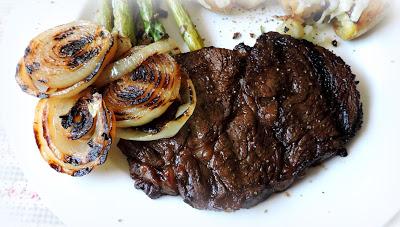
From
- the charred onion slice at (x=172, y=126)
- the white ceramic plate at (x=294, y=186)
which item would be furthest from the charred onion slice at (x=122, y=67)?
the white ceramic plate at (x=294, y=186)

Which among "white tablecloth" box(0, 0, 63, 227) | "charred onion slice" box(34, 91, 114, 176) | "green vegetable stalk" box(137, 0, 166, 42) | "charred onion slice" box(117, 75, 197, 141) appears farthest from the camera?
"green vegetable stalk" box(137, 0, 166, 42)

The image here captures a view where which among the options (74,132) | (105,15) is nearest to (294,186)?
(74,132)

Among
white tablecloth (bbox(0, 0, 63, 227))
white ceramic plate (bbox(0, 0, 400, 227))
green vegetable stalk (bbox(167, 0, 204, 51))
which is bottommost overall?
white tablecloth (bbox(0, 0, 63, 227))

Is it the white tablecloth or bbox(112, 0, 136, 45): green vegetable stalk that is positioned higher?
bbox(112, 0, 136, 45): green vegetable stalk

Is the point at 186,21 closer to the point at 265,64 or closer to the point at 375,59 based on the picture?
the point at 265,64

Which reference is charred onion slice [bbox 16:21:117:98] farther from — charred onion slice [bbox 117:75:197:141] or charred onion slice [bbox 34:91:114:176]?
charred onion slice [bbox 117:75:197:141]

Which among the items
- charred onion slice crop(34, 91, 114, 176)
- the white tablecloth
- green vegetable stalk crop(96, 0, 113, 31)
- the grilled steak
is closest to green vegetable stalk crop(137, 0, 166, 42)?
green vegetable stalk crop(96, 0, 113, 31)

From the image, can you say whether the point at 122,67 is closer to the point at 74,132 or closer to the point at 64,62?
the point at 64,62
